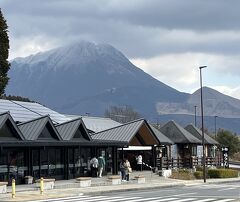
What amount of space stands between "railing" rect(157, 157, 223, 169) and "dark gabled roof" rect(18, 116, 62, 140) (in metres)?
18.4

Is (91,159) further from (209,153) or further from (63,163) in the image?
(209,153)

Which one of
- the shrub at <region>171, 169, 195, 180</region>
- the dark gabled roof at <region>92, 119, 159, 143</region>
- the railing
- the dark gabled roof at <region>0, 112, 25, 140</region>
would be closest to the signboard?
the railing

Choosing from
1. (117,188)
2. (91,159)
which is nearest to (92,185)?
(117,188)

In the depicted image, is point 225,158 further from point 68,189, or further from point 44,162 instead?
point 68,189

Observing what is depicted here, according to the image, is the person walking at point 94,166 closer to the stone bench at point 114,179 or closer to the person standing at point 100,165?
the person standing at point 100,165

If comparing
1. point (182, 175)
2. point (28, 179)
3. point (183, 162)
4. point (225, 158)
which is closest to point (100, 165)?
point (28, 179)

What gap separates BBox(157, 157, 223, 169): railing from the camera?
5728cm

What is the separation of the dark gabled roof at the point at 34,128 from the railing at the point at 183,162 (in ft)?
60.3

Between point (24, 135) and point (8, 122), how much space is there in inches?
76.1

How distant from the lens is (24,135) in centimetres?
3869

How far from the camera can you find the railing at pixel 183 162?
188ft

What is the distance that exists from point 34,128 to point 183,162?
2789cm

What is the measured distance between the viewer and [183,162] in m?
63.9

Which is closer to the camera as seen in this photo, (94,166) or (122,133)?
(94,166)
